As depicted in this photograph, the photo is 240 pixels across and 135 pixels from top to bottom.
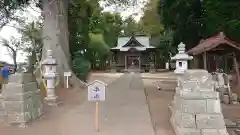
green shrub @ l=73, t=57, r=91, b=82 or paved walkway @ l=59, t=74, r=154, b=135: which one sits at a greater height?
green shrub @ l=73, t=57, r=91, b=82

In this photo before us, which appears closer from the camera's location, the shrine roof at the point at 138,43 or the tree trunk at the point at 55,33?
the tree trunk at the point at 55,33

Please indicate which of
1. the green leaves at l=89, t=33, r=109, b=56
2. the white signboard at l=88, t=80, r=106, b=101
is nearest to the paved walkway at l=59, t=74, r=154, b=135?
the white signboard at l=88, t=80, r=106, b=101

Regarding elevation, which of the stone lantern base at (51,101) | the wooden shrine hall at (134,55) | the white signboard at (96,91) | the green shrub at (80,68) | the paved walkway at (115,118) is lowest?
the paved walkway at (115,118)

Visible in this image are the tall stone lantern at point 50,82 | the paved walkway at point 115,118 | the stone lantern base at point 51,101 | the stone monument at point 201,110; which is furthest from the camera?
the tall stone lantern at point 50,82

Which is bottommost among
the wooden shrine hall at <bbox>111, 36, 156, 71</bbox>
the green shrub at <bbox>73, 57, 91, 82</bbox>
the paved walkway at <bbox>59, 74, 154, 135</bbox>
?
the paved walkway at <bbox>59, 74, 154, 135</bbox>

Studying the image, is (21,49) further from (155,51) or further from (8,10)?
(155,51)

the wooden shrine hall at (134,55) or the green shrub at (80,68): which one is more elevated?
the wooden shrine hall at (134,55)

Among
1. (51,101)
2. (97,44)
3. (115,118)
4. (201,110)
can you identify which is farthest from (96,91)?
(97,44)

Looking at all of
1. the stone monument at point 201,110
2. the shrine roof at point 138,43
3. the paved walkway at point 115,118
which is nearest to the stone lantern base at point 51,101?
the paved walkway at point 115,118

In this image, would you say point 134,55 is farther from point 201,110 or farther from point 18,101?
point 201,110

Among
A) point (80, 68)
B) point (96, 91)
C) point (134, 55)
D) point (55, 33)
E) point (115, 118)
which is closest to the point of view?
point (96, 91)

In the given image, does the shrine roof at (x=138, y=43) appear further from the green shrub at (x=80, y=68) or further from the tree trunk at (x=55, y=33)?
the tree trunk at (x=55, y=33)

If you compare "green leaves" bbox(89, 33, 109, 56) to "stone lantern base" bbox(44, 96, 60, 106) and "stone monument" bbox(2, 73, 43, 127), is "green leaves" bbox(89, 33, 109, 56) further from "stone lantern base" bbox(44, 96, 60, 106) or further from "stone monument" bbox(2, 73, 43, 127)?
"stone monument" bbox(2, 73, 43, 127)

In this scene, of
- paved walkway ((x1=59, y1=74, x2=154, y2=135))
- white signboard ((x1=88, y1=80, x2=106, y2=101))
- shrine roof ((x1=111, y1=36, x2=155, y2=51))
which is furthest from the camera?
shrine roof ((x1=111, y1=36, x2=155, y2=51))
